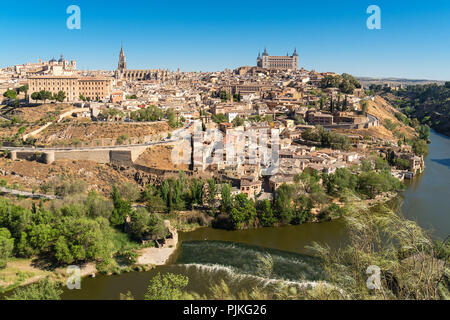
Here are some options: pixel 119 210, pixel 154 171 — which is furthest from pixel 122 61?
pixel 119 210

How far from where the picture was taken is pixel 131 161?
1658cm

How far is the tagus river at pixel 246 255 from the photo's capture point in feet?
30.2

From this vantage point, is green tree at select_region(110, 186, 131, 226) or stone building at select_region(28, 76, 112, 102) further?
stone building at select_region(28, 76, 112, 102)

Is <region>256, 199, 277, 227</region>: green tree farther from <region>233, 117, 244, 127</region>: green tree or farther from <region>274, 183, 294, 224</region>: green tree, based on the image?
<region>233, 117, 244, 127</region>: green tree

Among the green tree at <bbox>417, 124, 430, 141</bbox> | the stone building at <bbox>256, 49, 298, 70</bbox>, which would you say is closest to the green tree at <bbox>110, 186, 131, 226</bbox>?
the green tree at <bbox>417, 124, 430, 141</bbox>

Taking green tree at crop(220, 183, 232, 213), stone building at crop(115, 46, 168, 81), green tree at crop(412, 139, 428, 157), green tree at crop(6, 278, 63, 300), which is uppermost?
stone building at crop(115, 46, 168, 81)

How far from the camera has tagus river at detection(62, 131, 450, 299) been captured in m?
9.21

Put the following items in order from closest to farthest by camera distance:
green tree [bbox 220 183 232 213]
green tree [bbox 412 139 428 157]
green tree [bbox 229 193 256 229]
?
1. green tree [bbox 229 193 256 229]
2. green tree [bbox 220 183 232 213]
3. green tree [bbox 412 139 428 157]

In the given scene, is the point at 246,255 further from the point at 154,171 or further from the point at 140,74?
the point at 140,74

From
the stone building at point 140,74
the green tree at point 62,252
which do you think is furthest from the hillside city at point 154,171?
the stone building at point 140,74

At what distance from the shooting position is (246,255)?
10789 mm

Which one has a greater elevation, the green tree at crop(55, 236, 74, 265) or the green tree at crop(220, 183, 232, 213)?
the green tree at crop(220, 183, 232, 213)

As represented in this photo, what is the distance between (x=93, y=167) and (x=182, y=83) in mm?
30371
